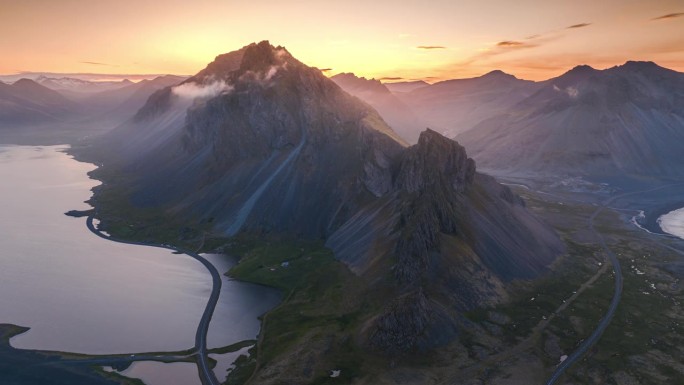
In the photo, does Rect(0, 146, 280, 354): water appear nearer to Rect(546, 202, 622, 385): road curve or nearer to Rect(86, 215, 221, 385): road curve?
Rect(86, 215, 221, 385): road curve

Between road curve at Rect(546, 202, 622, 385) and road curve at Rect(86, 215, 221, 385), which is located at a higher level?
road curve at Rect(546, 202, 622, 385)

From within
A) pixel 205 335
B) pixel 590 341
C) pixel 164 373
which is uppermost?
pixel 590 341

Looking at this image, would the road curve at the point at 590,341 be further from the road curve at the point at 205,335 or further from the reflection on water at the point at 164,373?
the reflection on water at the point at 164,373

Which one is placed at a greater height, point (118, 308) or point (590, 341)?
point (590, 341)

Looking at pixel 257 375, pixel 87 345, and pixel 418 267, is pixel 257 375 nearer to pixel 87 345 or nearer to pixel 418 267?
pixel 87 345

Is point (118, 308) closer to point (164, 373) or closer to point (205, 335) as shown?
point (205, 335)

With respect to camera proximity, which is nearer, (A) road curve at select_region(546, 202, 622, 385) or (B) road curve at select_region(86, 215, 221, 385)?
A: (B) road curve at select_region(86, 215, 221, 385)

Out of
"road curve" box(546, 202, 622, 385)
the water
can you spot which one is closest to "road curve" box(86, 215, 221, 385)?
the water

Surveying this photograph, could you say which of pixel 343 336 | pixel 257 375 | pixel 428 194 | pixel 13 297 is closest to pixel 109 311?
pixel 13 297

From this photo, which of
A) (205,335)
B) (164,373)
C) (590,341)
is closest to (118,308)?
(205,335)

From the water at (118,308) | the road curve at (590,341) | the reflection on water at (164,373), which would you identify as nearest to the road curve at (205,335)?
the water at (118,308)

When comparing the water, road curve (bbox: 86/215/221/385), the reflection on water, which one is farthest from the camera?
the water
